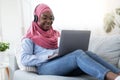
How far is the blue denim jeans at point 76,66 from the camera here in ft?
5.08

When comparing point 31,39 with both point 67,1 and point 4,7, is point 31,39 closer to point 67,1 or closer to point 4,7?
point 67,1

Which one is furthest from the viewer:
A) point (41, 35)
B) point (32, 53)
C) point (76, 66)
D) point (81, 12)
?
point (81, 12)

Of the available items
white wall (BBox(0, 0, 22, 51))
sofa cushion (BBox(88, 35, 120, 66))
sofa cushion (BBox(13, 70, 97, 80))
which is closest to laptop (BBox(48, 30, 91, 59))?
sofa cushion (BBox(13, 70, 97, 80))

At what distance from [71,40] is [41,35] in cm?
48

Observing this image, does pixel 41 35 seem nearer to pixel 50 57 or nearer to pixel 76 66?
pixel 50 57

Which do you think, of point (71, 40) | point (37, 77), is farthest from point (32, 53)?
point (71, 40)

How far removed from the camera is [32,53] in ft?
6.61

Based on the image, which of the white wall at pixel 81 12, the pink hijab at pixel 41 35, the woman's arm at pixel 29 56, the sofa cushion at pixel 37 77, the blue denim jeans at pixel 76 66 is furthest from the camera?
the white wall at pixel 81 12

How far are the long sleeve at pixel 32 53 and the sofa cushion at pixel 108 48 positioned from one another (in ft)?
1.71

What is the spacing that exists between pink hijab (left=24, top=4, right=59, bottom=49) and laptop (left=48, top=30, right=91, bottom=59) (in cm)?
35

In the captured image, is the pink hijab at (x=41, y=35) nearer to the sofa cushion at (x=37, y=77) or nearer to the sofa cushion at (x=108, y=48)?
the sofa cushion at (x=37, y=77)

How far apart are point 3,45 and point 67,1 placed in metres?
0.99

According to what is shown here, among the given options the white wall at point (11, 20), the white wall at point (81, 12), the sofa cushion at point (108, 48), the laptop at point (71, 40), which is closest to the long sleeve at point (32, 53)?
the laptop at point (71, 40)

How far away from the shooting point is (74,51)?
1763 millimetres
